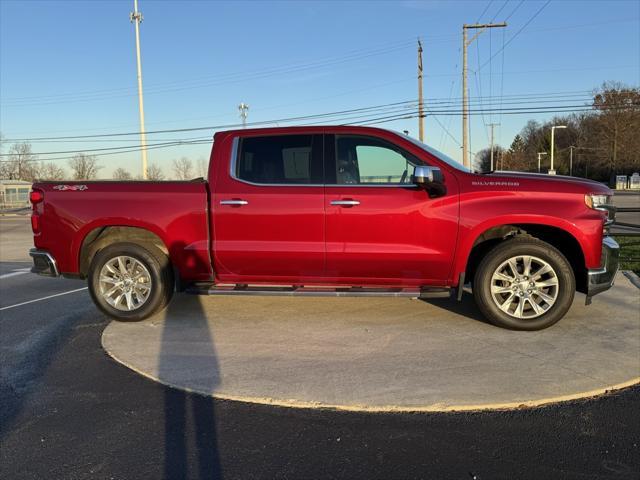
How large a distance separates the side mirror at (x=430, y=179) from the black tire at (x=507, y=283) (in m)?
0.80

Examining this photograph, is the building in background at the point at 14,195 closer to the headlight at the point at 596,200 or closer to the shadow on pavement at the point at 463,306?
the shadow on pavement at the point at 463,306

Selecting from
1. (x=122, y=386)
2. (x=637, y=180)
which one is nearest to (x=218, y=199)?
(x=122, y=386)

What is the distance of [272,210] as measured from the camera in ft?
16.1

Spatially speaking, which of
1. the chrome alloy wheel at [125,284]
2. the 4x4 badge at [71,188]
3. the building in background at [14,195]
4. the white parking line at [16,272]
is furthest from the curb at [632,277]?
the building in background at [14,195]

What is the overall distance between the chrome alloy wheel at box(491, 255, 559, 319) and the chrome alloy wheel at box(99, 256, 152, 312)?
3.56 metres

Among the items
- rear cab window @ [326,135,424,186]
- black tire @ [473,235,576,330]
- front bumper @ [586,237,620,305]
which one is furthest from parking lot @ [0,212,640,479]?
rear cab window @ [326,135,424,186]

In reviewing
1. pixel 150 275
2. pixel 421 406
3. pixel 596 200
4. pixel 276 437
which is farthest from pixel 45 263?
pixel 596 200

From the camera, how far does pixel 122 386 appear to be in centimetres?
375

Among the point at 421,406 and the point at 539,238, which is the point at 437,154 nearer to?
the point at 539,238

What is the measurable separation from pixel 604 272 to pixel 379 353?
2.31 m

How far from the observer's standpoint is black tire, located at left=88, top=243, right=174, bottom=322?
5.13 meters

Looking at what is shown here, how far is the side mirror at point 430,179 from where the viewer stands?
4480 millimetres

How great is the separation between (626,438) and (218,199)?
381 cm

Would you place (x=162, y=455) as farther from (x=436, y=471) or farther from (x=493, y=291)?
(x=493, y=291)
